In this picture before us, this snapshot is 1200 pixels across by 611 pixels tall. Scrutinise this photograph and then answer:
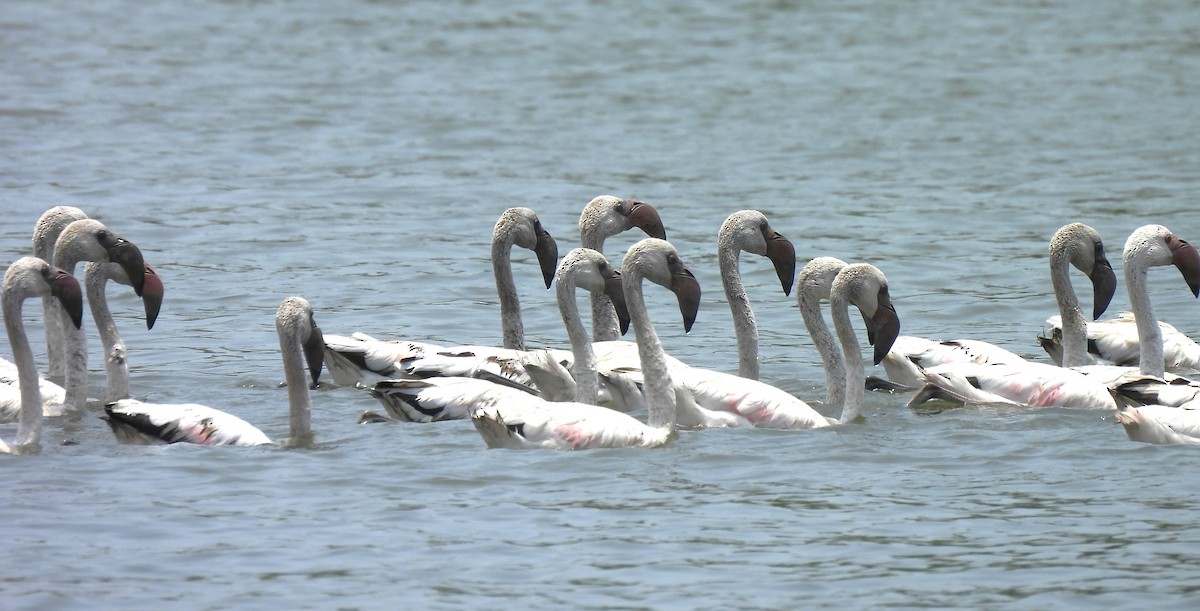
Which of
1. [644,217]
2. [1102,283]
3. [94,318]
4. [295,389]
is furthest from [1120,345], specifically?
[94,318]

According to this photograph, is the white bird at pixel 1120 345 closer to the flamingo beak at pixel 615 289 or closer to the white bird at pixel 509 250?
the flamingo beak at pixel 615 289

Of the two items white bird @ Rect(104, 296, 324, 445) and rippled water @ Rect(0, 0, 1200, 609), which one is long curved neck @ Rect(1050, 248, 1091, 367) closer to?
rippled water @ Rect(0, 0, 1200, 609)

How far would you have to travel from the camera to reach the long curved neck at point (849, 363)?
1071 centimetres

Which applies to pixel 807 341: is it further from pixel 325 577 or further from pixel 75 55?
pixel 75 55

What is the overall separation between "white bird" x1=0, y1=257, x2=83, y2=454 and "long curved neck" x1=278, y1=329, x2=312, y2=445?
4.03ft

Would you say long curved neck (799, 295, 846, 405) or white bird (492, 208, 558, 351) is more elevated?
white bird (492, 208, 558, 351)

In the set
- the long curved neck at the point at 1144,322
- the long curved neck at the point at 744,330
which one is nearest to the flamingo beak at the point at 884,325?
the long curved neck at the point at 744,330

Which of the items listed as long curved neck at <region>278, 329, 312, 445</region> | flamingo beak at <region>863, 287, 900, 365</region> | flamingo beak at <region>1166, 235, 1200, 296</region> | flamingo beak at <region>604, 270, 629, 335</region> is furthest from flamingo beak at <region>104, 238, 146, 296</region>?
flamingo beak at <region>1166, 235, 1200, 296</region>

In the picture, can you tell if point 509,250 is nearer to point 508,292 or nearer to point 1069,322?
point 508,292

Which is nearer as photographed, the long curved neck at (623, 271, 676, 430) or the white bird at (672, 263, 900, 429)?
the long curved neck at (623, 271, 676, 430)

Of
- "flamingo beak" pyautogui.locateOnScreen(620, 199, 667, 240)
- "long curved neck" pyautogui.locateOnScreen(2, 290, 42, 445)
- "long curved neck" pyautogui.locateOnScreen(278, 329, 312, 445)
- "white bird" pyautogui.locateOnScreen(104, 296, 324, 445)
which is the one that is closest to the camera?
"white bird" pyautogui.locateOnScreen(104, 296, 324, 445)

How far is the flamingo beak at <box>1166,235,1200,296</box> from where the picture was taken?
11586 mm

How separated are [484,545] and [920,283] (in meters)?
7.73

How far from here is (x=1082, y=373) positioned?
1099cm
